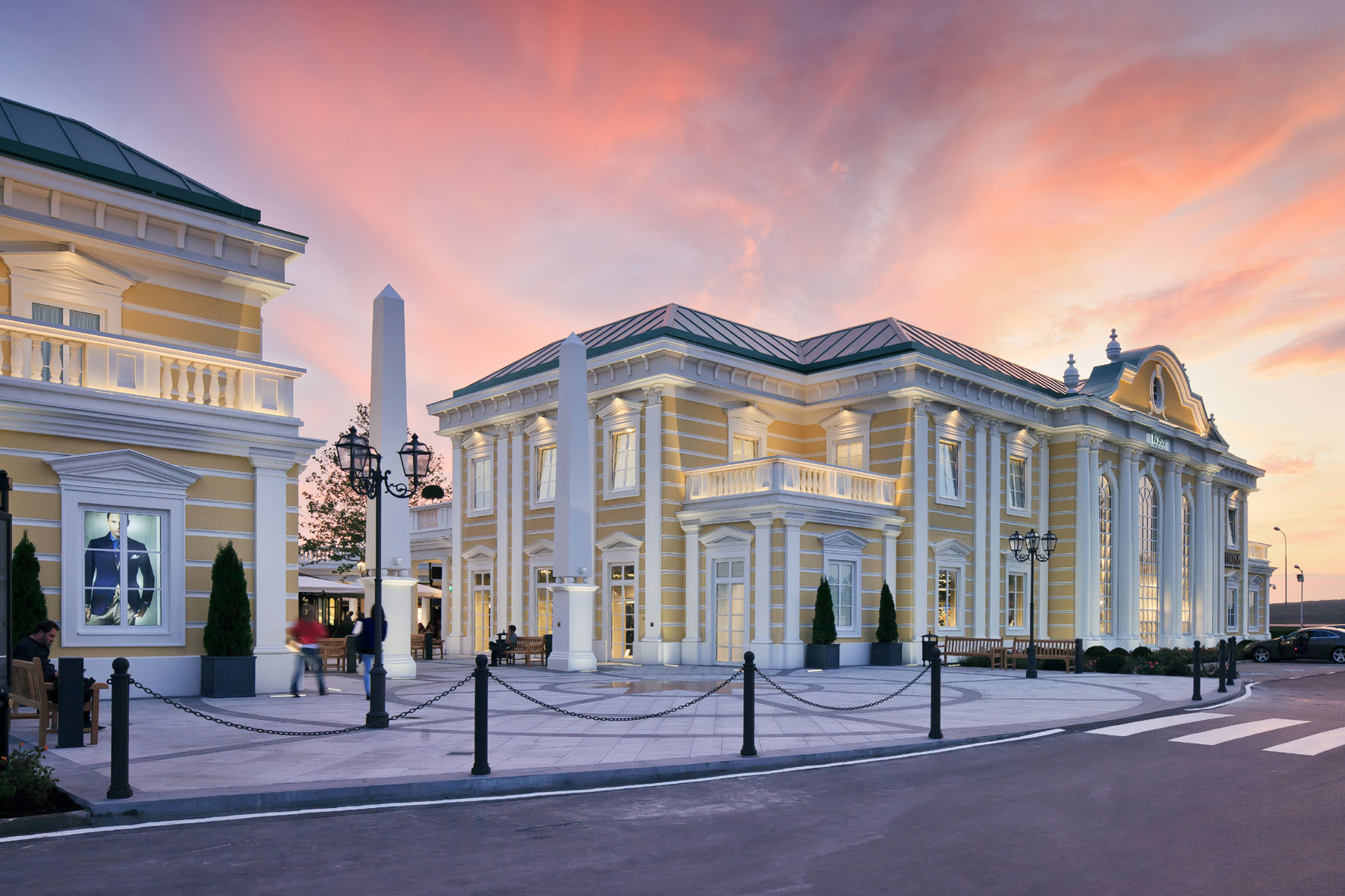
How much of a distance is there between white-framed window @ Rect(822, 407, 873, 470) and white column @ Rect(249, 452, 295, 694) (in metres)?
16.8

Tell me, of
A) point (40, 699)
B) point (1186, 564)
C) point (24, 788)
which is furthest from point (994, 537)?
point (24, 788)

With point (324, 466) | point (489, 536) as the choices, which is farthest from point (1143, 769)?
point (324, 466)

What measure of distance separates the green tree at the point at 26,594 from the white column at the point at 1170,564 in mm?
37741

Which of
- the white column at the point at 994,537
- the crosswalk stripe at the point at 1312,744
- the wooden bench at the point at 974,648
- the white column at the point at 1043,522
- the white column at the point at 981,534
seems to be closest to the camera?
the crosswalk stripe at the point at 1312,744

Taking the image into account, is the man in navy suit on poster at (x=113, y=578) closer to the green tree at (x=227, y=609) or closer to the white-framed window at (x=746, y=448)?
the green tree at (x=227, y=609)

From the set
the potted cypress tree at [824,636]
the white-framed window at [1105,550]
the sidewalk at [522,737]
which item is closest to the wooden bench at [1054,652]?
the potted cypress tree at [824,636]

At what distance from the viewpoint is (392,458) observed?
22.0 m

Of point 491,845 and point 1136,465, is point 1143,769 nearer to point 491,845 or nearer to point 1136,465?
point 491,845

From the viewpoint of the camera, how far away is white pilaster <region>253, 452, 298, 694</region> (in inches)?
680

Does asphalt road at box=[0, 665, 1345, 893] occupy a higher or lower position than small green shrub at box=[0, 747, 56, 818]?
lower

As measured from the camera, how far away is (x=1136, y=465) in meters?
37.5

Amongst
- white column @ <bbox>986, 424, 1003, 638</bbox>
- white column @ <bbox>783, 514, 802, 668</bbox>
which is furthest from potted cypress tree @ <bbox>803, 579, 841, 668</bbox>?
white column @ <bbox>986, 424, 1003, 638</bbox>

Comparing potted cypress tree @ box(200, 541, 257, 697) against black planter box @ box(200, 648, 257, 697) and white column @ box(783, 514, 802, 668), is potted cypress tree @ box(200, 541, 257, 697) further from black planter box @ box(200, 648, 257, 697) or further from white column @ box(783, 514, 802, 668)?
white column @ box(783, 514, 802, 668)

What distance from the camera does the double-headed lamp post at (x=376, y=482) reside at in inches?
511
